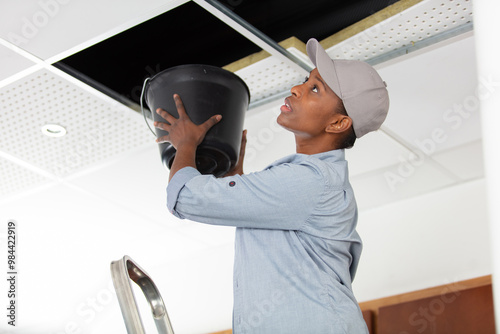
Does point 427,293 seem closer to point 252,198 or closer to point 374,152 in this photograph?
point 374,152

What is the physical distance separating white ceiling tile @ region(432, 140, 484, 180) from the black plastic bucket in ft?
3.75

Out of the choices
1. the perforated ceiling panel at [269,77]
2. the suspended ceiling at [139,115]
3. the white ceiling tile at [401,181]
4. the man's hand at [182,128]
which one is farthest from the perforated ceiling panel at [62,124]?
the white ceiling tile at [401,181]

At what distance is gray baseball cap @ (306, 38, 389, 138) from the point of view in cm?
146

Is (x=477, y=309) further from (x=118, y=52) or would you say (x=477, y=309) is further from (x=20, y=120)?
(x=20, y=120)

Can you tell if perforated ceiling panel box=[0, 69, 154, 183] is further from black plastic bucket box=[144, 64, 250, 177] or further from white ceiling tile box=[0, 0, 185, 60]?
black plastic bucket box=[144, 64, 250, 177]

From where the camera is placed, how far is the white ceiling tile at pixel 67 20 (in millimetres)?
1703

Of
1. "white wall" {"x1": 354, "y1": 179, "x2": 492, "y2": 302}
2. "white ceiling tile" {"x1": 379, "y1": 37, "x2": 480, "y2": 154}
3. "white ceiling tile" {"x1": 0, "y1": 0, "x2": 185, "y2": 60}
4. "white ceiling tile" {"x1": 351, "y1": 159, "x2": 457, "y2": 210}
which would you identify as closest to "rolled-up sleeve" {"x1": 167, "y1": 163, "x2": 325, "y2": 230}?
"white ceiling tile" {"x1": 0, "y1": 0, "x2": 185, "y2": 60}

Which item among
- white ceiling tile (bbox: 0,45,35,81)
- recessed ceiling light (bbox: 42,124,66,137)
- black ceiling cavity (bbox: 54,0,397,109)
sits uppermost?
black ceiling cavity (bbox: 54,0,397,109)

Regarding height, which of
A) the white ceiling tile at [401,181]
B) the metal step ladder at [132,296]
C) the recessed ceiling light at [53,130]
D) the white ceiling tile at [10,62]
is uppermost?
the white ceiling tile at [10,62]

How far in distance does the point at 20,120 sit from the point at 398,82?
1.33 m

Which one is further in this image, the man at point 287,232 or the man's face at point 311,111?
the man's face at point 311,111

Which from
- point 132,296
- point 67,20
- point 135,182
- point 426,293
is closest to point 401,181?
point 426,293

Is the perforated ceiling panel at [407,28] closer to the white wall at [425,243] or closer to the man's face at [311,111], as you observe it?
the man's face at [311,111]

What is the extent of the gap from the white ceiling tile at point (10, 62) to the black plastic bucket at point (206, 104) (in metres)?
0.49
